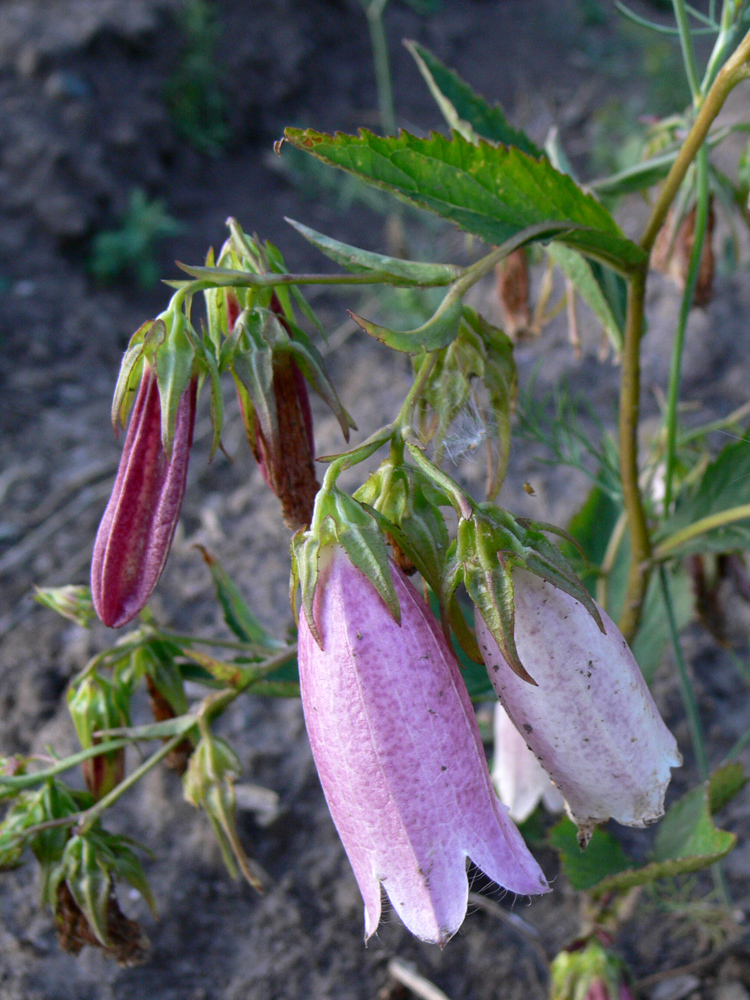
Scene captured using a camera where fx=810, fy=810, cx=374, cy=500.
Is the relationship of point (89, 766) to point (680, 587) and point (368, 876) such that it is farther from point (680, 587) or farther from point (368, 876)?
point (680, 587)

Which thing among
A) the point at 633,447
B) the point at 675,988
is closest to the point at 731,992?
the point at 675,988

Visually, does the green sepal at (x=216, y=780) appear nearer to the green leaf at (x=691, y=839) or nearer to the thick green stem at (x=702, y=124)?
the green leaf at (x=691, y=839)

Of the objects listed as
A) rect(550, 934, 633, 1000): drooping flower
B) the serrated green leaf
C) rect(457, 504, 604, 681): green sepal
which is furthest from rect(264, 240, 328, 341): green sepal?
rect(550, 934, 633, 1000): drooping flower

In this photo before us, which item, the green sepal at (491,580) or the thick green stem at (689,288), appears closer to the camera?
the green sepal at (491,580)

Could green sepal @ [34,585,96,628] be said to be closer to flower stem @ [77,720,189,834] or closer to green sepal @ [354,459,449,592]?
flower stem @ [77,720,189,834]

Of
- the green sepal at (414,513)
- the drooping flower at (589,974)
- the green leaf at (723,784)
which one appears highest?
the green sepal at (414,513)

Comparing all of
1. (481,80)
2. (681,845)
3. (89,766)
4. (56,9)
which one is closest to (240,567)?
(89,766)

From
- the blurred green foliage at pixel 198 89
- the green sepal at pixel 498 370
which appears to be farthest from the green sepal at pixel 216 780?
the blurred green foliage at pixel 198 89
